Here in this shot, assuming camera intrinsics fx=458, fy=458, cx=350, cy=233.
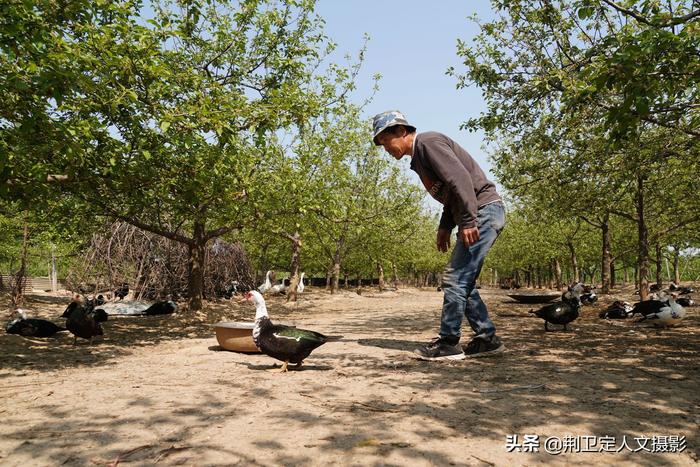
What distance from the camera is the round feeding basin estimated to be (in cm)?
709

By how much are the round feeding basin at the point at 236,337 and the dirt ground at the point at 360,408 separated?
280 mm

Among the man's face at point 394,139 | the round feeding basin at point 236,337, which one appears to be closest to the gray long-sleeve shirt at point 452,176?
the man's face at point 394,139

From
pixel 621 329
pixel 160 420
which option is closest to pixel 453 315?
pixel 160 420

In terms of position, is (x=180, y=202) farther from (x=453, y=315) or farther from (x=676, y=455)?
(x=676, y=455)

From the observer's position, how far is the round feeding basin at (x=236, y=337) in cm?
709

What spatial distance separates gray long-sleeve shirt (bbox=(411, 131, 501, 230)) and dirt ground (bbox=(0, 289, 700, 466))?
73.5 inches

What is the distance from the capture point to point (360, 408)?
3834 mm

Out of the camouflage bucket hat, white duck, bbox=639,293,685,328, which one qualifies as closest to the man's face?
the camouflage bucket hat

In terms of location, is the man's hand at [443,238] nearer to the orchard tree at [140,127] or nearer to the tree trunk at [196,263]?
the orchard tree at [140,127]

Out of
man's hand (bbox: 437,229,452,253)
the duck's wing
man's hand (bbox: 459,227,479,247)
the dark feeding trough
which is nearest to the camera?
man's hand (bbox: 459,227,479,247)

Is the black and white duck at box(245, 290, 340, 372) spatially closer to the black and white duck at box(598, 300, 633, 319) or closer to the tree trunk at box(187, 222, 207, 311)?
the tree trunk at box(187, 222, 207, 311)

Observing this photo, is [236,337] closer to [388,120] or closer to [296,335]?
[296,335]

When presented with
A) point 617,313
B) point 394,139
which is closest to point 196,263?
point 394,139

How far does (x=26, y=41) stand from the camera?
16.0 feet
